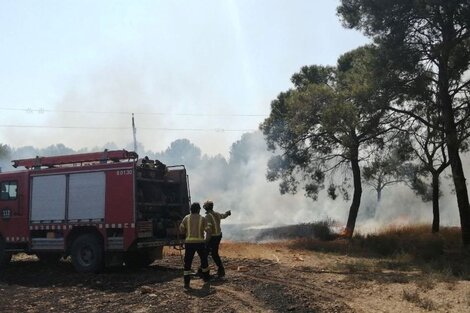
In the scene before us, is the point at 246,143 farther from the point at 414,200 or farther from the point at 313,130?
the point at 313,130

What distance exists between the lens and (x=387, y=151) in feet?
64.0

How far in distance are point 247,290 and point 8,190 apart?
7.95 meters

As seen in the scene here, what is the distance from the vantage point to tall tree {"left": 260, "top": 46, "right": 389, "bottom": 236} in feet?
55.0

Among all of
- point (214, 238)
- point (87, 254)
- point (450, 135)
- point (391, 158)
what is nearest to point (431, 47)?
point (450, 135)

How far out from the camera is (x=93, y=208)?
12.0 metres

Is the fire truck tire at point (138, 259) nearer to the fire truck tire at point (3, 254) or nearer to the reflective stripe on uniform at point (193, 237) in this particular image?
the fire truck tire at point (3, 254)

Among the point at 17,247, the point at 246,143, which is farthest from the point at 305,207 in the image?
the point at 17,247

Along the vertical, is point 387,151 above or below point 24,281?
above

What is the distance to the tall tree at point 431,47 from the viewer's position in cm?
1497

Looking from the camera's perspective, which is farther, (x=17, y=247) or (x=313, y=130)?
(x=313, y=130)

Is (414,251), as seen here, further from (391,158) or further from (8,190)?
(8,190)

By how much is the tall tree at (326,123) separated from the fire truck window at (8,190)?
10.3 metres

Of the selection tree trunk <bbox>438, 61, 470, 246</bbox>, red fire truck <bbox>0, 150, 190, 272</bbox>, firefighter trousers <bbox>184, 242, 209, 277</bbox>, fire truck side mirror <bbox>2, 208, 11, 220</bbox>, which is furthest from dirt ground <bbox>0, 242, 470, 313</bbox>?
tree trunk <bbox>438, 61, 470, 246</bbox>

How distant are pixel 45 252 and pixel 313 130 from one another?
1326 centimetres
